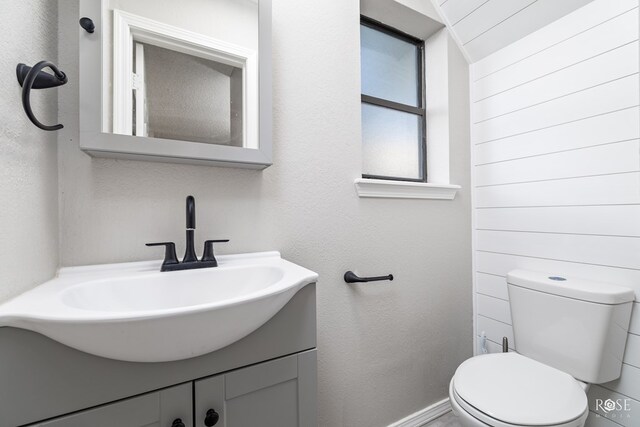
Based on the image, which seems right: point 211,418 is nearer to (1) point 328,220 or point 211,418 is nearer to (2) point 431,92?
(1) point 328,220

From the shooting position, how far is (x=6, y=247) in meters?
0.55

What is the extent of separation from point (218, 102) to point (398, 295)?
3.78 ft

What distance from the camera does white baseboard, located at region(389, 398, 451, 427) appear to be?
1329mm

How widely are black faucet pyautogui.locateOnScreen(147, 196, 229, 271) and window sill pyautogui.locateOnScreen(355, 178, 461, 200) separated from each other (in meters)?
0.67

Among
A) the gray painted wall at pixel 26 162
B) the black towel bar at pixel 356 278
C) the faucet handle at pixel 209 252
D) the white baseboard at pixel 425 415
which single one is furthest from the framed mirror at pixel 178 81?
the white baseboard at pixel 425 415

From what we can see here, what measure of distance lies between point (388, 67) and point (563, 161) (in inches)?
39.6

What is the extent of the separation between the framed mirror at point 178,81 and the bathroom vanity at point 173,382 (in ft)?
1.45

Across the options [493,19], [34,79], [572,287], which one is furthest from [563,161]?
[34,79]

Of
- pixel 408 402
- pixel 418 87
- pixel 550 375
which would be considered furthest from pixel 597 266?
pixel 418 87

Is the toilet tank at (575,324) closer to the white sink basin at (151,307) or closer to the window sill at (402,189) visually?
the window sill at (402,189)

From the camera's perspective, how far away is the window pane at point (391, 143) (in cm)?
148

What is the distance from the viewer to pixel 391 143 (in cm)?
156

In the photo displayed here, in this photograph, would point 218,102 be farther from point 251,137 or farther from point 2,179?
point 2,179

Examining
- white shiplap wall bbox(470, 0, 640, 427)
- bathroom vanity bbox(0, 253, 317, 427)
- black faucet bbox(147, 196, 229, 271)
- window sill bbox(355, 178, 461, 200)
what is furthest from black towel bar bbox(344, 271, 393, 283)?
white shiplap wall bbox(470, 0, 640, 427)
